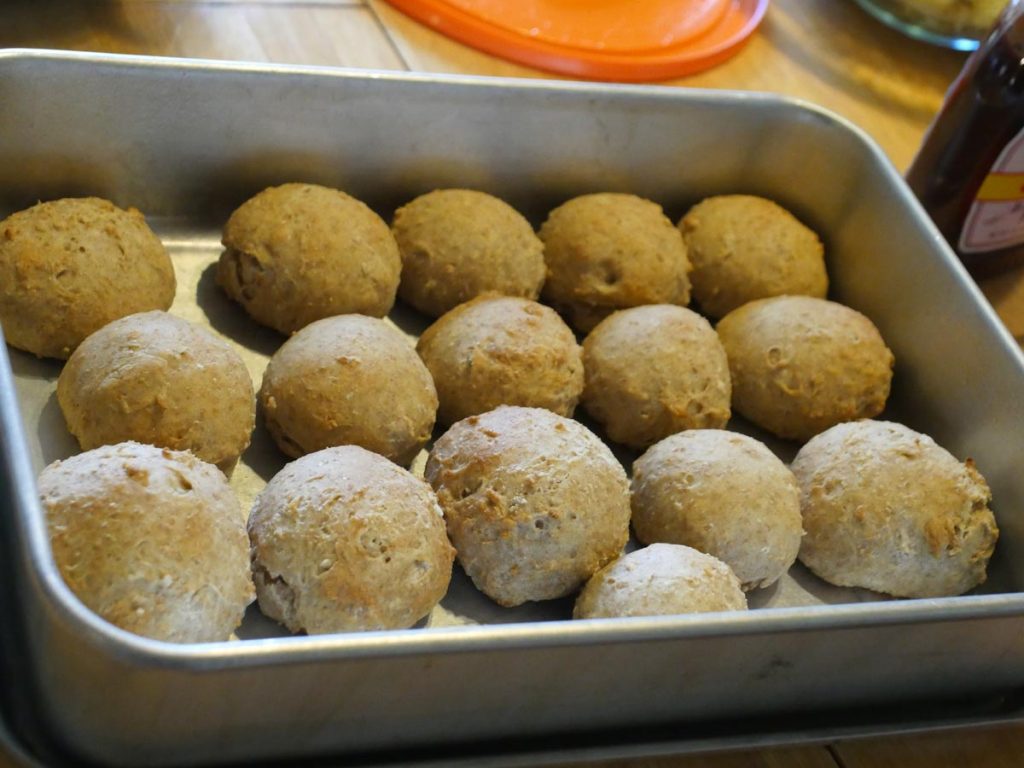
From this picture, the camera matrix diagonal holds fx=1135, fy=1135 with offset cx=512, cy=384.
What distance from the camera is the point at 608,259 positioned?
1551 millimetres

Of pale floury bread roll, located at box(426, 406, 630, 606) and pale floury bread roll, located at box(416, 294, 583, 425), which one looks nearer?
pale floury bread roll, located at box(426, 406, 630, 606)

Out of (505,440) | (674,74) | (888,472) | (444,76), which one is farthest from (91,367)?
(674,74)

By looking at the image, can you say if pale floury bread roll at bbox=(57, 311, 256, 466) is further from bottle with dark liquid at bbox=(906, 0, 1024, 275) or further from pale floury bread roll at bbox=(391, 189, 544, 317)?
bottle with dark liquid at bbox=(906, 0, 1024, 275)

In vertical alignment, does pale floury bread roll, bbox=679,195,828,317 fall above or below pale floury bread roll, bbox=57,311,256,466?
above

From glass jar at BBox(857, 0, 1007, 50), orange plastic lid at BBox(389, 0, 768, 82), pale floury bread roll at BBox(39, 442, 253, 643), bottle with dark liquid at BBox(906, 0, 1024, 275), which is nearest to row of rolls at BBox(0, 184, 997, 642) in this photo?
pale floury bread roll at BBox(39, 442, 253, 643)

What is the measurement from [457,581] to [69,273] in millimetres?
569

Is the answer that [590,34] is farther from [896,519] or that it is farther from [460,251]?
[896,519]

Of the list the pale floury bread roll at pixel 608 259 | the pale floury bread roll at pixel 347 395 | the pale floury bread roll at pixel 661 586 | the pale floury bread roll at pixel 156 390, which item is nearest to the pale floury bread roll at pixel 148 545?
the pale floury bread roll at pixel 156 390

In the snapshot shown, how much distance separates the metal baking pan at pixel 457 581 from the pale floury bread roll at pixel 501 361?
0.23 metres

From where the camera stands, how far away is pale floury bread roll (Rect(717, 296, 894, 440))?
1.49m

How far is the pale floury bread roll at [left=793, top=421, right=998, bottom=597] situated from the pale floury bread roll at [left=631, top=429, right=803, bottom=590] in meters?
0.05

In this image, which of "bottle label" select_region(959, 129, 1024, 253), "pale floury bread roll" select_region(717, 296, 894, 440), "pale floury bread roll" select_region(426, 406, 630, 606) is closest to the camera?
"pale floury bread roll" select_region(426, 406, 630, 606)

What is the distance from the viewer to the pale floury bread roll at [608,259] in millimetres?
1552

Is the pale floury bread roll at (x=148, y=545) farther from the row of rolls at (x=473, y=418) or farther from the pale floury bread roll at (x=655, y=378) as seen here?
the pale floury bread roll at (x=655, y=378)
